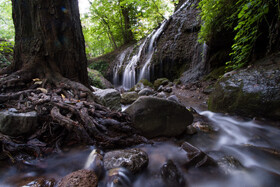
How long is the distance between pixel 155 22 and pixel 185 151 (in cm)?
1384

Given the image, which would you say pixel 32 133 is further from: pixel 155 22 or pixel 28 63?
pixel 155 22

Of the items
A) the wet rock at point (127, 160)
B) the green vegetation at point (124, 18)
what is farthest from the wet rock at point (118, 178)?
the green vegetation at point (124, 18)

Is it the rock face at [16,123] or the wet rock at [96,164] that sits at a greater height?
the rock face at [16,123]

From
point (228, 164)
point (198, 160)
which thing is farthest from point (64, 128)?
point (228, 164)

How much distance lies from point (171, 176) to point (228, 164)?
30.9 inches

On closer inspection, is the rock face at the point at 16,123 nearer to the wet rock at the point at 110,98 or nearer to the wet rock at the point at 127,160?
the wet rock at the point at 127,160

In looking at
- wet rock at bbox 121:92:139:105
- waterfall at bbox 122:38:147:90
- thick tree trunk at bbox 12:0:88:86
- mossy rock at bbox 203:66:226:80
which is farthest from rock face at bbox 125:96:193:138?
waterfall at bbox 122:38:147:90

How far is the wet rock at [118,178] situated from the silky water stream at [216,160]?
67 millimetres

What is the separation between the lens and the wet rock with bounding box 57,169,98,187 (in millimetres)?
1285

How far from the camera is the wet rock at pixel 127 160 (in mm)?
1604

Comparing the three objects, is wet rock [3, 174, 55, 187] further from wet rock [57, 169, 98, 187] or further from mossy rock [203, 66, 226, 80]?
mossy rock [203, 66, 226, 80]

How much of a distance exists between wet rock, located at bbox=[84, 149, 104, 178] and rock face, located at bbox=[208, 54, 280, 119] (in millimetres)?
3089

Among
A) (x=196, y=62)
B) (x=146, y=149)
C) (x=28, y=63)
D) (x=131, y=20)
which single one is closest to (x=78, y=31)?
(x=28, y=63)

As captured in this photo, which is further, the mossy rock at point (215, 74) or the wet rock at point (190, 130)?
the mossy rock at point (215, 74)
